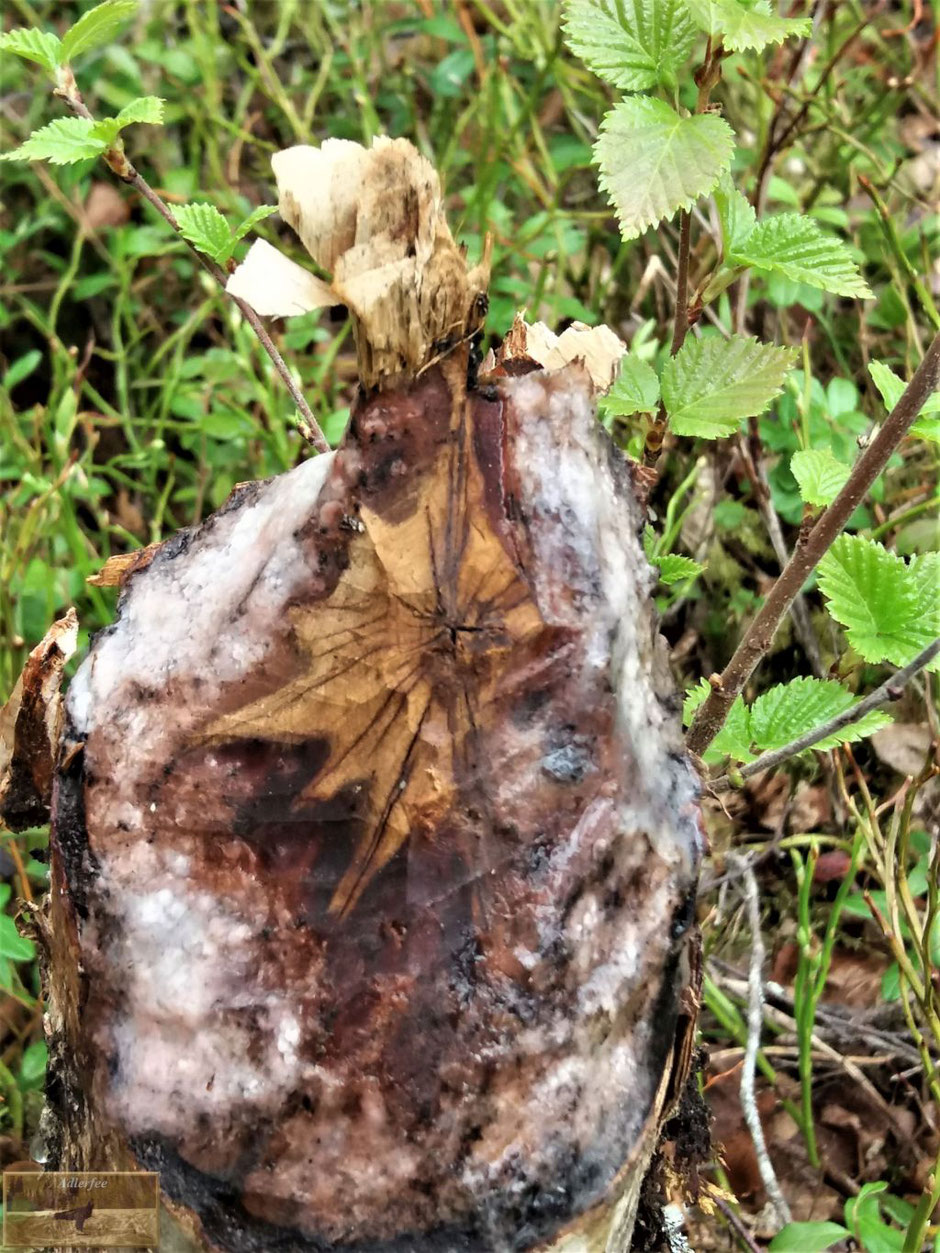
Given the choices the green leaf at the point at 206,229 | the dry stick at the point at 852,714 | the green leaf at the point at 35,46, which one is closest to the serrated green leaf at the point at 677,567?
the dry stick at the point at 852,714

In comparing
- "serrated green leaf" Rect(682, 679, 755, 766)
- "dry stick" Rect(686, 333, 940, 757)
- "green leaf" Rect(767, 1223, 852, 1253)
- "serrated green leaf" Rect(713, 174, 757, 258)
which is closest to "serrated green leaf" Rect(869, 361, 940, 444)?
"dry stick" Rect(686, 333, 940, 757)

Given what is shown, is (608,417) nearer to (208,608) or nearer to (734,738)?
(734,738)

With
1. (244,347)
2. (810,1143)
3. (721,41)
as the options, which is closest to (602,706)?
(721,41)

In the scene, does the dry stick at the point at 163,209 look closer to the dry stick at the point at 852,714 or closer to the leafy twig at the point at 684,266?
the leafy twig at the point at 684,266

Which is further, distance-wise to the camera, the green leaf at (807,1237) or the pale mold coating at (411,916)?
the green leaf at (807,1237)

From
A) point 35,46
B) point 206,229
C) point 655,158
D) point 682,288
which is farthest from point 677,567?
point 35,46
